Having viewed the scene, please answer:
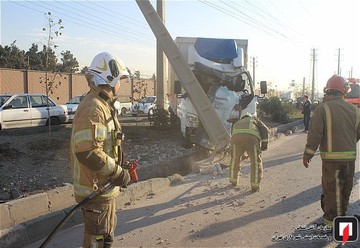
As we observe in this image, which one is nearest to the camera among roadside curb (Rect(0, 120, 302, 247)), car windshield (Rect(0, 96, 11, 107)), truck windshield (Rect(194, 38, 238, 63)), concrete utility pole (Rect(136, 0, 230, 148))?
roadside curb (Rect(0, 120, 302, 247))

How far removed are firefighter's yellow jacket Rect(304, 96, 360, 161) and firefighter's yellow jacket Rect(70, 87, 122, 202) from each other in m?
2.62

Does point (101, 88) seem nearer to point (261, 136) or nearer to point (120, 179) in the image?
point (120, 179)

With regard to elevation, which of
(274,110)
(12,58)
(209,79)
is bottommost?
(274,110)

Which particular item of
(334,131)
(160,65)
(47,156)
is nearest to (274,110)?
(160,65)

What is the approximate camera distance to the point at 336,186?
15.8 ft

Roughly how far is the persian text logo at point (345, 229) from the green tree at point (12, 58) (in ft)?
149

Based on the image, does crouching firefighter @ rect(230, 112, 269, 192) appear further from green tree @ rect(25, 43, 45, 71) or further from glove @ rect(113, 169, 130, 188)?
green tree @ rect(25, 43, 45, 71)

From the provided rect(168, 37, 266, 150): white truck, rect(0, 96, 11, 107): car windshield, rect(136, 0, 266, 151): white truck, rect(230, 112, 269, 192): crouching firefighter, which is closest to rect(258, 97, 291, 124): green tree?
rect(168, 37, 266, 150): white truck

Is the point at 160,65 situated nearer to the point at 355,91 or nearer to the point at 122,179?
the point at 122,179

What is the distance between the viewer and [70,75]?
3791 centimetres

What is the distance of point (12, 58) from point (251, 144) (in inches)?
1770

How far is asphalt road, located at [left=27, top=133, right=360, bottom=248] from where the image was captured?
476 cm

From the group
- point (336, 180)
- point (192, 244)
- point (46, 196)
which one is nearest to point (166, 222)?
point (192, 244)

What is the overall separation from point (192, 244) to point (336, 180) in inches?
76.0
